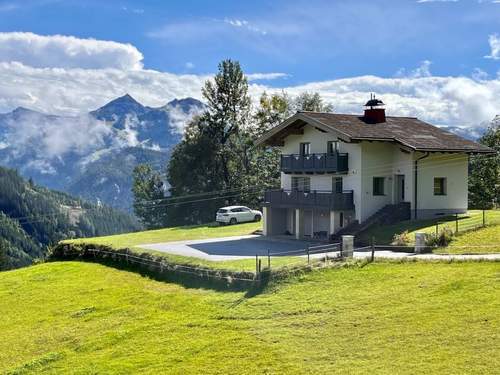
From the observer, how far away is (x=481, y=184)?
63.0 metres

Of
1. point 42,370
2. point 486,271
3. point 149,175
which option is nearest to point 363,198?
point 486,271

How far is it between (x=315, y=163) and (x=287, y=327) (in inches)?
941

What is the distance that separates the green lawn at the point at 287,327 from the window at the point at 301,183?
57.7 feet

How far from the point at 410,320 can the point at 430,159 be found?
79.3 feet

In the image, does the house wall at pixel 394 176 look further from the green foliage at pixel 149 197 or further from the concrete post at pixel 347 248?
the green foliage at pixel 149 197

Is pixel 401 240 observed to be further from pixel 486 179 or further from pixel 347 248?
pixel 486 179

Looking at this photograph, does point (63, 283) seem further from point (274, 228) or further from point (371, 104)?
point (371, 104)

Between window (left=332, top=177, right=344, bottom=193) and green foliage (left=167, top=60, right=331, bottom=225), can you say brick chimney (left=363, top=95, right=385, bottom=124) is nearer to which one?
window (left=332, top=177, right=344, bottom=193)

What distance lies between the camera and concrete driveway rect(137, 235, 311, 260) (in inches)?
1377

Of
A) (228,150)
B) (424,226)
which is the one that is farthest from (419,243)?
(228,150)

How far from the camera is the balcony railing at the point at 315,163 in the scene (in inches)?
1606

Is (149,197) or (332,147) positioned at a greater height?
(332,147)

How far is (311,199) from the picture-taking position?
1634 inches

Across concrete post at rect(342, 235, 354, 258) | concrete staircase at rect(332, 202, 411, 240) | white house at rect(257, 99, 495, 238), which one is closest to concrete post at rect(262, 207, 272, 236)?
white house at rect(257, 99, 495, 238)
